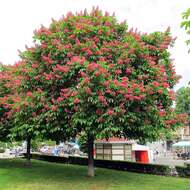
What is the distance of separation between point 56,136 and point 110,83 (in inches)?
205

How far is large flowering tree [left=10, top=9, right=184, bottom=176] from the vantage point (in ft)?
51.4

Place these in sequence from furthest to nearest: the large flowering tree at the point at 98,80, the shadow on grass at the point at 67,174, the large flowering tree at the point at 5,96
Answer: the large flowering tree at the point at 5,96
the shadow on grass at the point at 67,174
the large flowering tree at the point at 98,80

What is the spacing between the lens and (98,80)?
15.6 m

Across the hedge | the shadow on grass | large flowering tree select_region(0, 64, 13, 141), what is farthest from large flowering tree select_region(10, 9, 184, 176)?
the hedge

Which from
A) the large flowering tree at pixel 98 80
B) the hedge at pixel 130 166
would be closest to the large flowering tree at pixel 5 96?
the large flowering tree at pixel 98 80

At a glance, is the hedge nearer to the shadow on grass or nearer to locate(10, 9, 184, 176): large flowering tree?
the shadow on grass

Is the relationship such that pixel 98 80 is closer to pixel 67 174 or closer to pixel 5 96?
pixel 67 174

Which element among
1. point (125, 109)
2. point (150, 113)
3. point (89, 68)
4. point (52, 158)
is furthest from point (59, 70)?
point (52, 158)

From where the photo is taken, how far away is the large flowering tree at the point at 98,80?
51.4 feet

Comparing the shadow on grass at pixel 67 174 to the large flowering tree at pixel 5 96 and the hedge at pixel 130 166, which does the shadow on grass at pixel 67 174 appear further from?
the large flowering tree at pixel 5 96

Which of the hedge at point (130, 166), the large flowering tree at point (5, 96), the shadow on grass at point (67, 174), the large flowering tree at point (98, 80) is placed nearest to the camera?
the large flowering tree at point (98, 80)

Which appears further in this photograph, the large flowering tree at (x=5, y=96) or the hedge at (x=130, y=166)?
the large flowering tree at (x=5, y=96)

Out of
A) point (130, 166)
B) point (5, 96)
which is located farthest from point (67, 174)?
point (5, 96)

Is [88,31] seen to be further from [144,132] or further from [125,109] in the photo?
[144,132]
